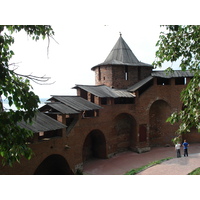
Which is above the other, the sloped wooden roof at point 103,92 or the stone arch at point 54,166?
the sloped wooden roof at point 103,92

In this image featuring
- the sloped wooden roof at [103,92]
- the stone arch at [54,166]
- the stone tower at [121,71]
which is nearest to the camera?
the stone arch at [54,166]

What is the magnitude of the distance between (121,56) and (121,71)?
148 cm

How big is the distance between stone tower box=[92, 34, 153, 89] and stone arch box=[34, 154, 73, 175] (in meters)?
6.23

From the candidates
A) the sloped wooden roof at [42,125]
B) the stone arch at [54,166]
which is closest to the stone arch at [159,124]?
the stone arch at [54,166]

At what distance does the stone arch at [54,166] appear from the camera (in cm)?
818

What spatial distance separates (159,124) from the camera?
13.2 m

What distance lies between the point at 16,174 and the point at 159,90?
998 cm

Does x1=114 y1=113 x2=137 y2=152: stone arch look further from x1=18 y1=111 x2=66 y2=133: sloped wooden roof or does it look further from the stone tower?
x1=18 y1=111 x2=66 y2=133: sloped wooden roof

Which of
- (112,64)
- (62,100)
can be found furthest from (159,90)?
(62,100)

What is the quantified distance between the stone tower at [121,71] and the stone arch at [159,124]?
→ 2.31 meters

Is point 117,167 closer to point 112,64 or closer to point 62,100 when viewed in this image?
point 62,100

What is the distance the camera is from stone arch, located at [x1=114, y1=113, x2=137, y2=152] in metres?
12.2

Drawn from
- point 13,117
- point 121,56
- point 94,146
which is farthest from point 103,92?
point 13,117

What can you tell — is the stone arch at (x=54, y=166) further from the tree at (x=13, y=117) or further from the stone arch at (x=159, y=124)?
the stone arch at (x=159, y=124)
